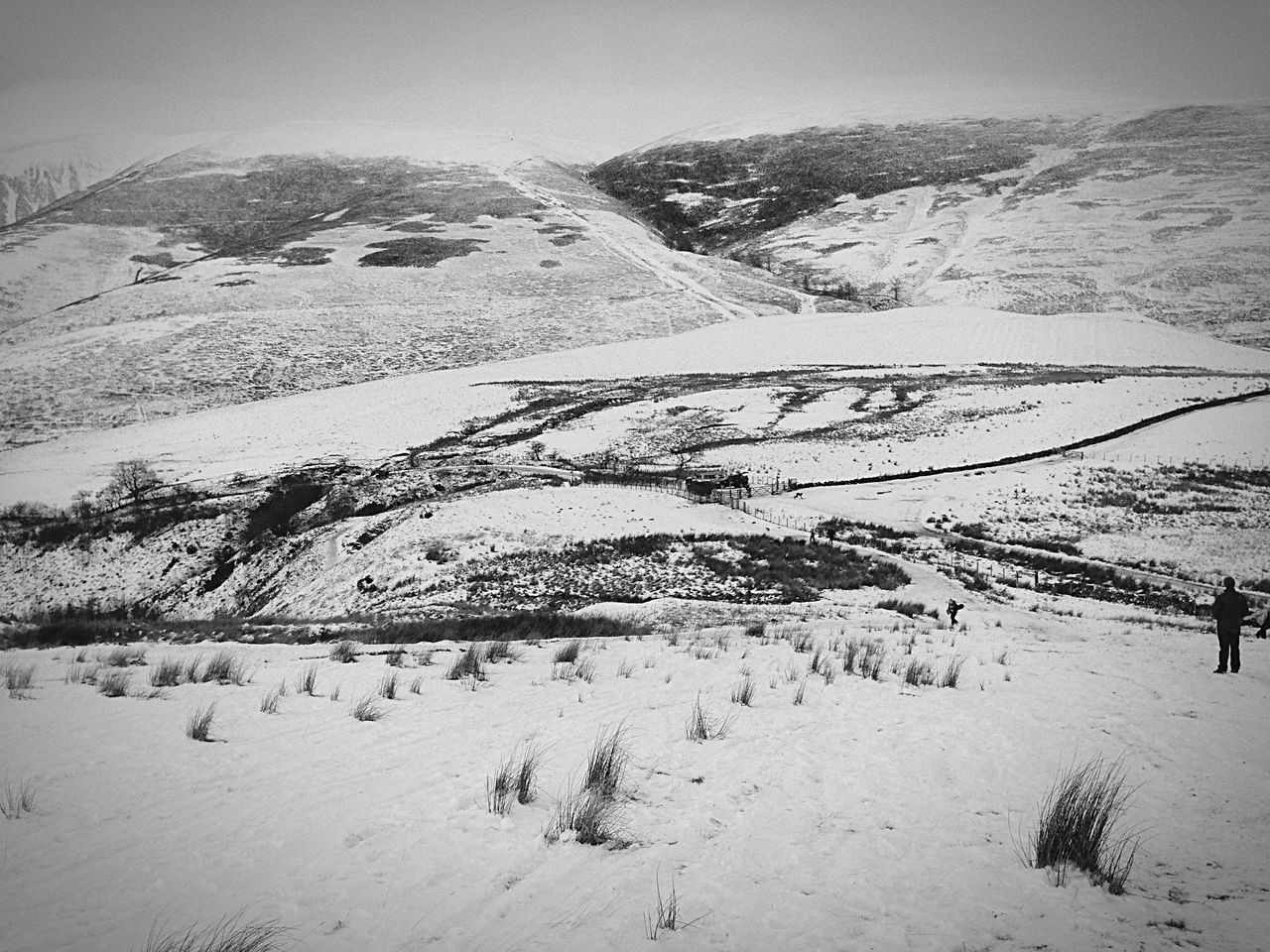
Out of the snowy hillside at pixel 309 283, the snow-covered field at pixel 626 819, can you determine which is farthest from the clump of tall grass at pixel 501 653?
the snowy hillside at pixel 309 283

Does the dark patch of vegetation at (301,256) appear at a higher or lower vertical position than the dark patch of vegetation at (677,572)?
higher

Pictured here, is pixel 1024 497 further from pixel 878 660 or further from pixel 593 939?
pixel 593 939

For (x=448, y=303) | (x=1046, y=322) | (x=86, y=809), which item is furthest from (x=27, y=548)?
(x=1046, y=322)

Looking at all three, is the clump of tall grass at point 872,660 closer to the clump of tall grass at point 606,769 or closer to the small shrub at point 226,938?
the clump of tall grass at point 606,769

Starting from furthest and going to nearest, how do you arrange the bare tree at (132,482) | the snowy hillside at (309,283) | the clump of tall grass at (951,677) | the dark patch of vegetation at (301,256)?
the dark patch of vegetation at (301,256), the snowy hillside at (309,283), the bare tree at (132,482), the clump of tall grass at (951,677)

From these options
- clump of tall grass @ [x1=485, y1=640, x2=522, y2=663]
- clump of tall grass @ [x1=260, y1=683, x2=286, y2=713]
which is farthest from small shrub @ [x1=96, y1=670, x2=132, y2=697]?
clump of tall grass @ [x1=485, y1=640, x2=522, y2=663]

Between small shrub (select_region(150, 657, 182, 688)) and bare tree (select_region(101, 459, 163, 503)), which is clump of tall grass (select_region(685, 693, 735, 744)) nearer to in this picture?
small shrub (select_region(150, 657, 182, 688))
